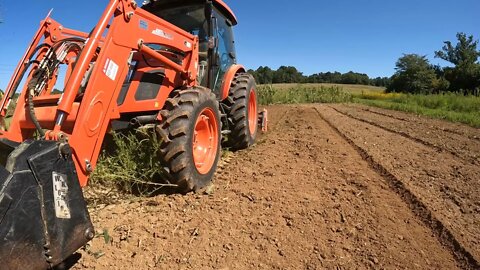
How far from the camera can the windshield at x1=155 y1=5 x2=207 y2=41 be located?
5266 mm

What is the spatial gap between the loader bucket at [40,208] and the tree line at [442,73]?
38.0 meters

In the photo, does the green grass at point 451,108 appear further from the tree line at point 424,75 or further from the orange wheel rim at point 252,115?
the tree line at point 424,75

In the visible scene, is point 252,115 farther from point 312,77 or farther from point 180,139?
point 312,77

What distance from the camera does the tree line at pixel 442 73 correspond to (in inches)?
1706

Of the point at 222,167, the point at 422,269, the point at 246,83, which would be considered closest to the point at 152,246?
the point at 422,269

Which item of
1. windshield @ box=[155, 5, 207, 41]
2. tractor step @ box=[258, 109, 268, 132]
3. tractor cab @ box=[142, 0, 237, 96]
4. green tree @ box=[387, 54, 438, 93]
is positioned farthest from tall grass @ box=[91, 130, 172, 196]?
green tree @ box=[387, 54, 438, 93]

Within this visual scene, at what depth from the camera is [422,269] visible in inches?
101

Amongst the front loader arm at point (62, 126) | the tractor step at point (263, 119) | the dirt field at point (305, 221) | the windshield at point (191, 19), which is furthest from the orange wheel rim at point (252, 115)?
the front loader arm at point (62, 126)

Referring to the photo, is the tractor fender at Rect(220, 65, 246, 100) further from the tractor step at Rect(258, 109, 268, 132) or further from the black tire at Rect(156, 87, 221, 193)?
the tractor step at Rect(258, 109, 268, 132)

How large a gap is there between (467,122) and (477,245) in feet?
29.1

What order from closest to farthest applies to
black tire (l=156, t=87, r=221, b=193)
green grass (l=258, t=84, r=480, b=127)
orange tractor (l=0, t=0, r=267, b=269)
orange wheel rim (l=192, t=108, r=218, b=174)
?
orange tractor (l=0, t=0, r=267, b=269) < black tire (l=156, t=87, r=221, b=193) < orange wheel rim (l=192, t=108, r=218, b=174) < green grass (l=258, t=84, r=480, b=127)

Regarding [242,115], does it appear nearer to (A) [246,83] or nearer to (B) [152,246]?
(A) [246,83]

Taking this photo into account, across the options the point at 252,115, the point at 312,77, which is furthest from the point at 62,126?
the point at 312,77

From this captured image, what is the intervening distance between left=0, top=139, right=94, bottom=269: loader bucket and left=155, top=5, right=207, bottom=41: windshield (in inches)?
130
